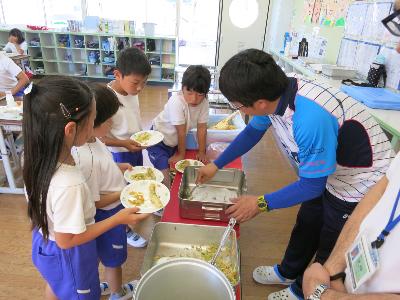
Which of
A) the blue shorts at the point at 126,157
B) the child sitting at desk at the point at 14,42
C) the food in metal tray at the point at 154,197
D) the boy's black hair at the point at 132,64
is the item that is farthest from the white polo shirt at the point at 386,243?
the child sitting at desk at the point at 14,42

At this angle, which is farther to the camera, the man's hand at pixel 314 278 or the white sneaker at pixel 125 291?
the white sneaker at pixel 125 291

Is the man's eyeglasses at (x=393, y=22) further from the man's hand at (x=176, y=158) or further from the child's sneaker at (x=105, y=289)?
the child's sneaker at (x=105, y=289)

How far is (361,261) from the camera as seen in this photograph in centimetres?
69

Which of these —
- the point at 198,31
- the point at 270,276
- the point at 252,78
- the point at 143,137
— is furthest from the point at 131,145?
the point at 198,31

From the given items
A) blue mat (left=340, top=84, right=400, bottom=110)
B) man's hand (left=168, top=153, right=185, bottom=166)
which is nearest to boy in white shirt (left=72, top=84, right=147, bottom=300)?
man's hand (left=168, top=153, right=185, bottom=166)

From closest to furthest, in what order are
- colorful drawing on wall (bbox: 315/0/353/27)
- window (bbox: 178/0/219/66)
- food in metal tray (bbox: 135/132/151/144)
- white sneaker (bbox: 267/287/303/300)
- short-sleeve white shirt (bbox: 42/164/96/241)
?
short-sleeve white shirt (bbox: 42/164/96/241), white sneaker (bbox: 267/287/303/300), food in metal tray (bbox: 135/132/151/144), colorful drawing on wall (bbox: 315/0/353/27), window (bbox: 178/0/219/66)

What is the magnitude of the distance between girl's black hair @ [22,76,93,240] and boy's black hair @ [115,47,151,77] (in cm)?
75

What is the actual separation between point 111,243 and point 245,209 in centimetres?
63

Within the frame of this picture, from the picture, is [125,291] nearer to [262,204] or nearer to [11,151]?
[262,204]

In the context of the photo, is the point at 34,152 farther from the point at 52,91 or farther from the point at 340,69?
the point at 340,69

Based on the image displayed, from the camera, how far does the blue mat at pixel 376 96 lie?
164cm

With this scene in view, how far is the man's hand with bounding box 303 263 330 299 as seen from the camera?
787mm

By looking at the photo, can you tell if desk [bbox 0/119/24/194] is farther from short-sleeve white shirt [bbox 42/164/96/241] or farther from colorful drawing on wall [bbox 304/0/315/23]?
colorful drawing on wall [bbox 304/0/315/23]

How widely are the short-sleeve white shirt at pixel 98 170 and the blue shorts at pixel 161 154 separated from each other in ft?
2.06
